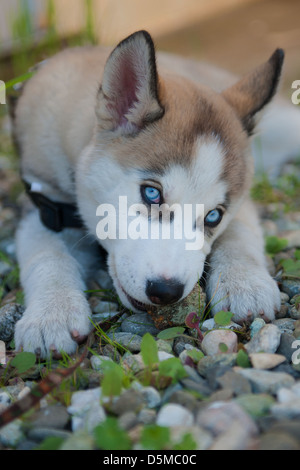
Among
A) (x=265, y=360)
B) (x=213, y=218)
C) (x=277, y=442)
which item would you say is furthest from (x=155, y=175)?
(x=277, y=442)

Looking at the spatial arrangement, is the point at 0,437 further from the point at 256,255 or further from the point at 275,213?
the point at 275,213

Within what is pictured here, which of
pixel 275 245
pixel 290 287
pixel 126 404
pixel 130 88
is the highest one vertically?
pixel 130 88

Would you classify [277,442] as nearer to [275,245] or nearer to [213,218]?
[213,218]

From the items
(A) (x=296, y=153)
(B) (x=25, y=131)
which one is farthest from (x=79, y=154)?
(A) (x=296, y=153)

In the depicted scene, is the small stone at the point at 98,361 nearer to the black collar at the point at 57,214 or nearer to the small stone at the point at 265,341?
the small stone at the point at 265,341

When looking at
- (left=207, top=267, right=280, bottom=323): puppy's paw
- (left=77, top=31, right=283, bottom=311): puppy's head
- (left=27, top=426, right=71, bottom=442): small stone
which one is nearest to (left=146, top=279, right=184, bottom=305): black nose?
(left=77, top=31, right=283, bottom=311): puppy's head

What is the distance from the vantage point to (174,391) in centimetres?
168

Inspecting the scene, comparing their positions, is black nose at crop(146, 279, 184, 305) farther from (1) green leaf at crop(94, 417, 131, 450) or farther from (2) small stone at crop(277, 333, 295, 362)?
(1) green leaf at crop(94, 417, 131, 450)

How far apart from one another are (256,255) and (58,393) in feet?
4.08

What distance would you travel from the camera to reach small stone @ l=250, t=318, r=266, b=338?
2090 mm

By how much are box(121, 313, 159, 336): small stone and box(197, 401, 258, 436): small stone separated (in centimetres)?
67

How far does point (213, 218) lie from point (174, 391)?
38.6 inches

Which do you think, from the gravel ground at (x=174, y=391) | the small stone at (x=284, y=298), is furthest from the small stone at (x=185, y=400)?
the small stone at (x=284, y=298)

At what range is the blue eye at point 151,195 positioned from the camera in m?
2.23
